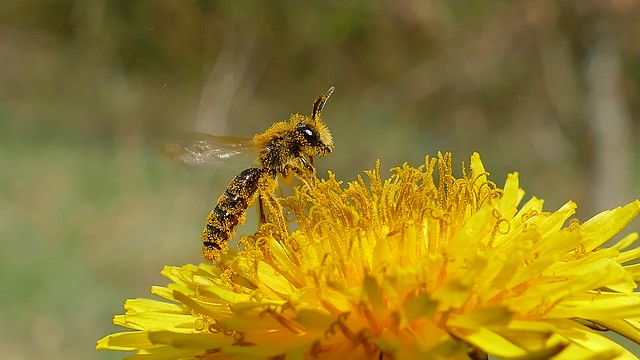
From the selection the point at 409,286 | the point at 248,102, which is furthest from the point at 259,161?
the point at 248,102

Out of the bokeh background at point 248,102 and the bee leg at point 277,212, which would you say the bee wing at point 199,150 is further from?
the bokeh background at point 248,102

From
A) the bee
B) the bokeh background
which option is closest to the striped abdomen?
the bee

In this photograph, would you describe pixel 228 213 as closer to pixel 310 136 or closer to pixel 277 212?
pixel 277 212

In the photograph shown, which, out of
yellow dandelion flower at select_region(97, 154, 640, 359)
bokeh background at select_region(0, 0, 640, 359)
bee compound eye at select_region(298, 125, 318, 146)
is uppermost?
bokeh background at select_region(0, 0, 640, 359)

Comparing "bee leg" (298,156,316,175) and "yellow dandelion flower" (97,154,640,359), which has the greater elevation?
"bee leg" (298,156,316,175)

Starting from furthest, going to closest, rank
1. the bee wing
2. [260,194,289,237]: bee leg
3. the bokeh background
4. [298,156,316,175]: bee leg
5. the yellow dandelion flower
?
the bokeh background → the bee wing → [298,156,316,175]: bee leg → [260,194,289,237]: bee leg → the yellow dandelion flower

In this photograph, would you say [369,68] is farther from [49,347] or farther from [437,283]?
[437,283]

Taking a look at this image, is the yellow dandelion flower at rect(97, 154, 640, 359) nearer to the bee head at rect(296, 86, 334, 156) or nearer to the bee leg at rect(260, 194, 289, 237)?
the bee leg at rect(260, 194, 289, 237)

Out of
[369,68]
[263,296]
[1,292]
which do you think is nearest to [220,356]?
[263,296]

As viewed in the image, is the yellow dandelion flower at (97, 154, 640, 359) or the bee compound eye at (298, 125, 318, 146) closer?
the yellow dandelion flower at (97, 154, 640, 359)
